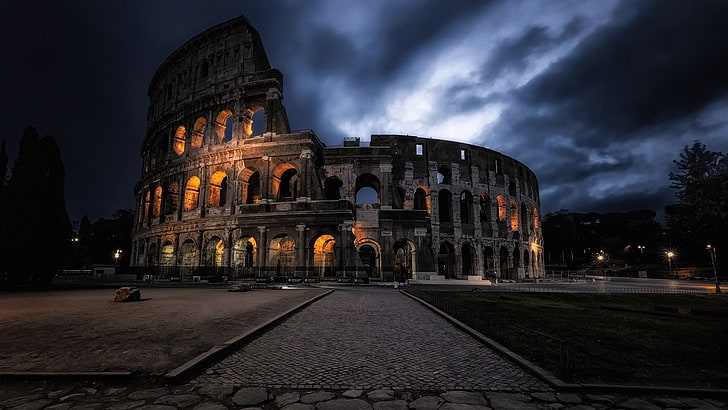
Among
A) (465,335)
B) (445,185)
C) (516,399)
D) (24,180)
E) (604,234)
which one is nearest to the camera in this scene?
(516,399)

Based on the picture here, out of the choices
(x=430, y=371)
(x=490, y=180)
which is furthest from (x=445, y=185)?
(x=430, y=371)

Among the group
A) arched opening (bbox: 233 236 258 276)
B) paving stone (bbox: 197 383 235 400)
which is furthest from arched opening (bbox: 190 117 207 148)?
paving stone (bbox: 197 383 235 400)

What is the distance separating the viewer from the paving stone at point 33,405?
314 cm

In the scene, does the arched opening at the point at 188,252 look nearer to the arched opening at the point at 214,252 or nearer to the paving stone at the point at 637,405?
the arched opening at the point at 214,252

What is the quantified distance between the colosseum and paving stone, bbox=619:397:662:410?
20.2m

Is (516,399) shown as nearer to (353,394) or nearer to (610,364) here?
(353,394)

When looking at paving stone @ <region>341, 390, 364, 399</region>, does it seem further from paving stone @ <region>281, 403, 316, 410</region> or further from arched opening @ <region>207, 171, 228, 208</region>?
arched opening @ <region>207, 171, 228, 208</region>

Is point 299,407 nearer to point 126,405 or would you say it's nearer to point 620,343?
point 126,405

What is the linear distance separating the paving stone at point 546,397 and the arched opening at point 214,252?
29.8 m

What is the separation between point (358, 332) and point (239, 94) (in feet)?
98.7

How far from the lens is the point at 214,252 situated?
30.8 metres

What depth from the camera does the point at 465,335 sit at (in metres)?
6.79

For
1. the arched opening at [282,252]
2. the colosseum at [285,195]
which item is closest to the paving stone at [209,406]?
the colosseum at [285,195]

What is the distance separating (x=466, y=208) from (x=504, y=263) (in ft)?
24.1
